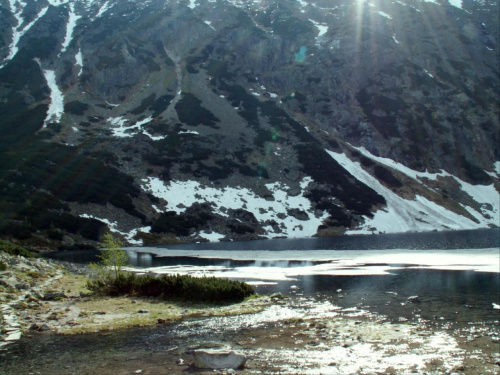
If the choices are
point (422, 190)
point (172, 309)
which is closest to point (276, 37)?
point (422, 190)

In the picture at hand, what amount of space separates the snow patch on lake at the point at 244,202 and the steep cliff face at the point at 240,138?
0.48 m

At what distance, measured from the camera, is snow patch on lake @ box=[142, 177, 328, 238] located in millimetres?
100375

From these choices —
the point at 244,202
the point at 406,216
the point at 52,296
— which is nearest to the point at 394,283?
the point at 52,296

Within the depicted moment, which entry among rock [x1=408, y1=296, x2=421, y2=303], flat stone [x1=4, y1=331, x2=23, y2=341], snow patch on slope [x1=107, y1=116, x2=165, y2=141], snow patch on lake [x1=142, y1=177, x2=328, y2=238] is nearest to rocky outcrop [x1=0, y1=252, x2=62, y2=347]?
flat stone [x1=4, y1=331, x2=23, y2=341]

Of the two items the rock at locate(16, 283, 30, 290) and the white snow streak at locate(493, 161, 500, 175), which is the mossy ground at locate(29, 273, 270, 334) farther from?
the white snow streak at locate(493, 161, 500, 175)

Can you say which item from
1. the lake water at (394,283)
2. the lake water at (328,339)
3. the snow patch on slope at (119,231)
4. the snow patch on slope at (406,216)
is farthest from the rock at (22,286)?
the snow patch on slope at (406,216)

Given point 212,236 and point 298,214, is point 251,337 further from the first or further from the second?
point 298,214

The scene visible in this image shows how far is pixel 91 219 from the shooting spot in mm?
84375

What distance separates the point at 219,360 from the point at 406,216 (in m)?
109

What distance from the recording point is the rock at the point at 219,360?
36.4 feet

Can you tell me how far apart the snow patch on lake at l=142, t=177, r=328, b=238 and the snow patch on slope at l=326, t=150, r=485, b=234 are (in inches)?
502

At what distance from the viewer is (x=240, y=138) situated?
134250 millimetres

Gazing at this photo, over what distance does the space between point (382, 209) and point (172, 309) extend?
99432 millimetres

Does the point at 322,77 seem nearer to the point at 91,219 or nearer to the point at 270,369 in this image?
the point at 91,219
